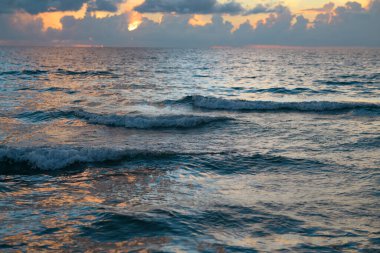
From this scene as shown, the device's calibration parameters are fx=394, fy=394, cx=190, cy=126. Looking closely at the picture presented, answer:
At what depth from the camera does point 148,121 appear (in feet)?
61.4

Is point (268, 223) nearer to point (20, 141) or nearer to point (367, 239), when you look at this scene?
point (367, 239)

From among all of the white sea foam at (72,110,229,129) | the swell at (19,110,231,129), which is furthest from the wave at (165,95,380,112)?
the white sea foam at (72,110,229,129)

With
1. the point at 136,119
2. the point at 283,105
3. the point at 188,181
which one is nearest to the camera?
the point at 188,181

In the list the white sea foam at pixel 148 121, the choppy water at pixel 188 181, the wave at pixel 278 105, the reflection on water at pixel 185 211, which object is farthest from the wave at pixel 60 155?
the wave at pixel 278 105

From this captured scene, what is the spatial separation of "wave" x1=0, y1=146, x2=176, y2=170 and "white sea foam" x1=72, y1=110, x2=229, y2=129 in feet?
18.7

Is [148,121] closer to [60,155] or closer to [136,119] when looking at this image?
[136,119]

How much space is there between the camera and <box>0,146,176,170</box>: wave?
1152cm

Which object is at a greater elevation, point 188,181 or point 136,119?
point 136,119

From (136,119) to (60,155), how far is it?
740 centimetres

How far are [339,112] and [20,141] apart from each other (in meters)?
16.7

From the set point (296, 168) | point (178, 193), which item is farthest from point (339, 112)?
point (178, 193)

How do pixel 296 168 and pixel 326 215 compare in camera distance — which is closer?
pixel 326 215

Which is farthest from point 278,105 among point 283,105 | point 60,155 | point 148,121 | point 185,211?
point 185,211

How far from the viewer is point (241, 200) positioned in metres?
8.57
